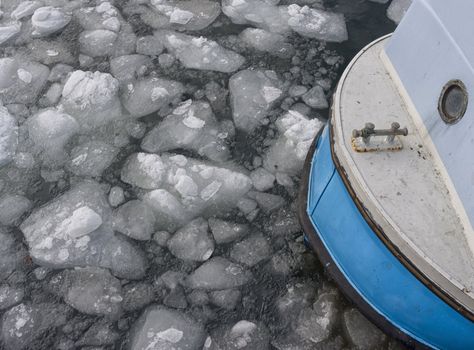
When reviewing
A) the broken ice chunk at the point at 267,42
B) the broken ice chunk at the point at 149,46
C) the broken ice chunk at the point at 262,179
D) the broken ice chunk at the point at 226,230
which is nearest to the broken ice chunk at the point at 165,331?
the broken ice chunk at the point at 226,230

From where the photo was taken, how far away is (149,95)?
2168 millimetres

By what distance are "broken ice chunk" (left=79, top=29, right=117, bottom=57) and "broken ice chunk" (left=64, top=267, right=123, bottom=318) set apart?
1.11m

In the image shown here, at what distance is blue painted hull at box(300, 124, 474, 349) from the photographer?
128 centimetres

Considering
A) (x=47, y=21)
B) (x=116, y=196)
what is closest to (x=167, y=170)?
(x=116, y=196)

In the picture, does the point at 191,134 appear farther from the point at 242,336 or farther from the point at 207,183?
the point at 242,336

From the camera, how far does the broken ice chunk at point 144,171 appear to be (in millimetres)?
1894

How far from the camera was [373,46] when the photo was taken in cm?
170

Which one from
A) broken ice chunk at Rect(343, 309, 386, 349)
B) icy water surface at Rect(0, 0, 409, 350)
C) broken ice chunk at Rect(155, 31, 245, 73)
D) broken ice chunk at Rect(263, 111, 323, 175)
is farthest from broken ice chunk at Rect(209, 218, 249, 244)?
broken ice chunk at Rect(155, 31, 245, 73)

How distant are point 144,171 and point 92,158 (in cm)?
24

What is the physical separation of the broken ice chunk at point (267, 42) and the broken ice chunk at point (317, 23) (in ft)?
0.40

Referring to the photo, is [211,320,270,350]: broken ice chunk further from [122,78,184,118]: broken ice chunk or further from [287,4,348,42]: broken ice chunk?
[287,4,348,42]: broken ice chunk

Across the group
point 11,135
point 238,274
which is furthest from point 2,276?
point 238,274

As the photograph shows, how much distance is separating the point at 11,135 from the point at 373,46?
4.80ft

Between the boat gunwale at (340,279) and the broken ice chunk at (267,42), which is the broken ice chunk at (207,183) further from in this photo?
the broken ice chunk at (267,42)
